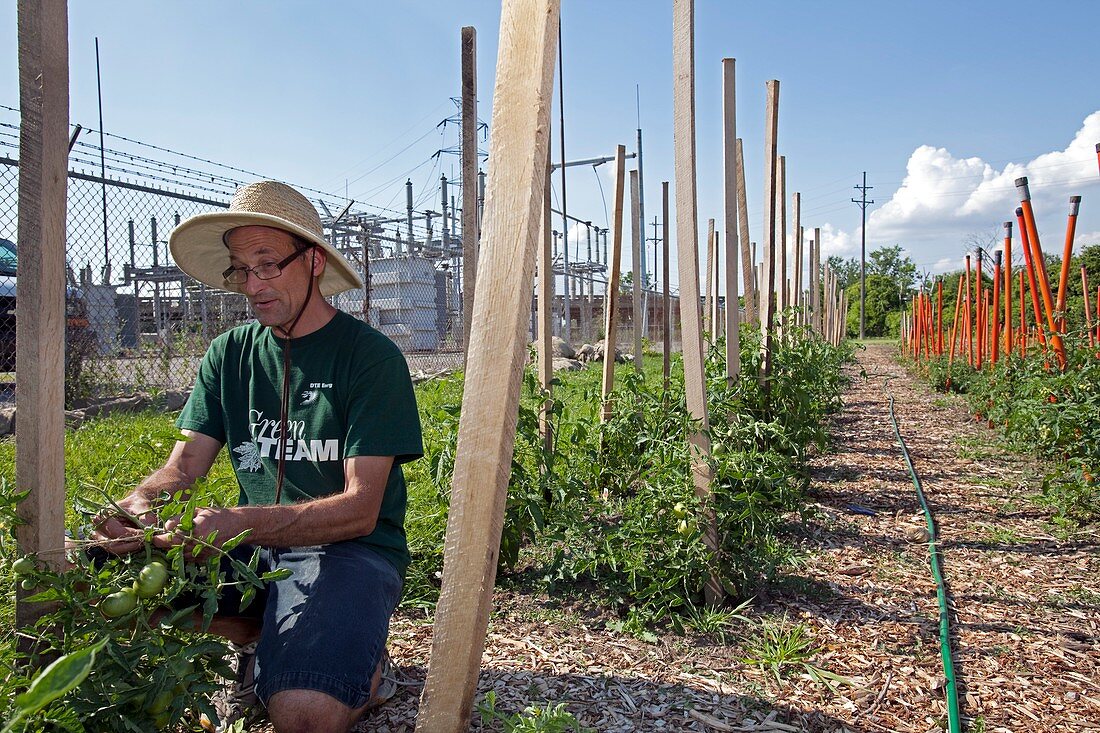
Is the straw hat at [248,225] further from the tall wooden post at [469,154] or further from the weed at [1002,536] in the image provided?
the weed at [1002,536]

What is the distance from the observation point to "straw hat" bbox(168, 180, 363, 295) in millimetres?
2266

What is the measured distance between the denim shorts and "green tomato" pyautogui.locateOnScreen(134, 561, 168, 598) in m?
0.54

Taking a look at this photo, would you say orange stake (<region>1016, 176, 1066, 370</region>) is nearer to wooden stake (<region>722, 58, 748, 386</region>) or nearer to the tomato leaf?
wooden stake (<region>722, 58, 748, 386</region>)

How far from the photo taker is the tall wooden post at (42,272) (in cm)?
152

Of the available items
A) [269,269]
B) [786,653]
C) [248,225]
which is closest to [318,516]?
[269,269]

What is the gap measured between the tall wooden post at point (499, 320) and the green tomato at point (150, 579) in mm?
561

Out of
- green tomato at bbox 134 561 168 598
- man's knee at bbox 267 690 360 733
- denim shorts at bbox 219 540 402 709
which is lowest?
man's knee at bbox 267 690 360 733

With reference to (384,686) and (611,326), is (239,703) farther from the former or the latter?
(611,326)

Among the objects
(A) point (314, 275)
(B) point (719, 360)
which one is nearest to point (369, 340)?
(A) point (314, 275)

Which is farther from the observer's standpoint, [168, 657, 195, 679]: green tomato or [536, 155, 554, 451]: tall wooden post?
[536, 155, 554, 451]: tall wooden post

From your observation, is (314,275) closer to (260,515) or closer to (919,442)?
(260,515)

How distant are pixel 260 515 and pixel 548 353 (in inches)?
85.7

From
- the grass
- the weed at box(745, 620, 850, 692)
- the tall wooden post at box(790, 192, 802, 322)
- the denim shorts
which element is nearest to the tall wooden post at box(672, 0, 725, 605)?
the grass

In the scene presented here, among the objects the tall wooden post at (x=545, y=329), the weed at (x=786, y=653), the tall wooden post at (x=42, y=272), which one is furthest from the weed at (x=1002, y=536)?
the tall wooden post at (x=42, y=272)
